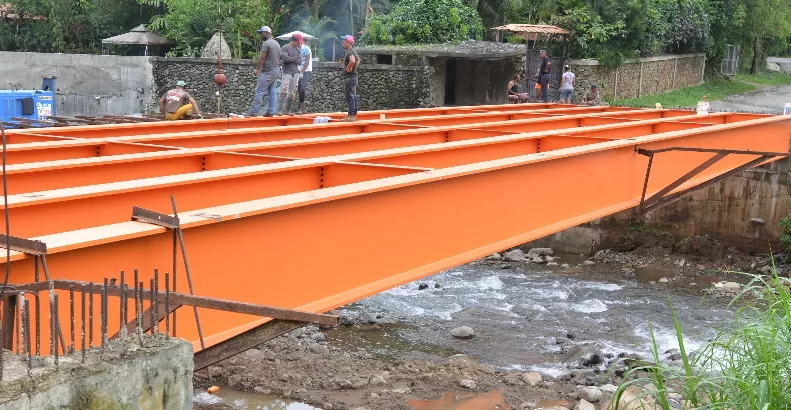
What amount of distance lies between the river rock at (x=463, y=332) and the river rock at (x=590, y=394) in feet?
9.16

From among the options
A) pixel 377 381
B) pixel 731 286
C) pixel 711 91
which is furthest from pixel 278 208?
pixel 711 91

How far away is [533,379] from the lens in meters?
11.4

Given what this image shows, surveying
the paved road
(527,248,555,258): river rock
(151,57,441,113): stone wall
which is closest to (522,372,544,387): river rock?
(527,248,555,258): river rock

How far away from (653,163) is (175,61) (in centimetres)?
1992

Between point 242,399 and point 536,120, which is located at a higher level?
point 536,120

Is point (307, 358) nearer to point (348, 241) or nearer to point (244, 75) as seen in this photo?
point (348, 241)

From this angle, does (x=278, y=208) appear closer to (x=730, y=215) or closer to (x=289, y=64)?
(x=289, y=64)

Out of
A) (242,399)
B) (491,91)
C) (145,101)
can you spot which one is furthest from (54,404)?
(491,91)

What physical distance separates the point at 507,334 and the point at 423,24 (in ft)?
56.2

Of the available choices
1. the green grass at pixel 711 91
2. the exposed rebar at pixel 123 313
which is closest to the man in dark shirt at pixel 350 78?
the exposed rebar at pixel 123 313

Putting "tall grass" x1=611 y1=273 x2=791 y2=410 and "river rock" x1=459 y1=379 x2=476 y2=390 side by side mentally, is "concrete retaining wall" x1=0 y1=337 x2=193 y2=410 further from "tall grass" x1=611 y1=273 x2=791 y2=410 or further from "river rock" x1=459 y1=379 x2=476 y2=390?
"river rock" x1=459 y1=379 x2=476 y2=390

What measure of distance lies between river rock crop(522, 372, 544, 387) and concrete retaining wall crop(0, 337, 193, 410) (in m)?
8.07

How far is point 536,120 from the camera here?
12.4 metres

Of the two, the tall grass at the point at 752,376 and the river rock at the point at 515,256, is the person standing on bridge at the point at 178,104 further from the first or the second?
the tall grass at the point at 752,376
